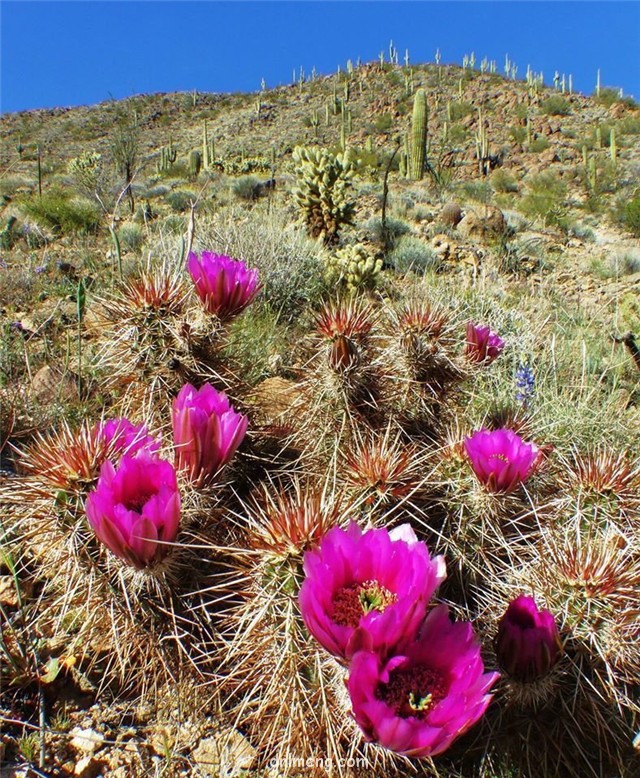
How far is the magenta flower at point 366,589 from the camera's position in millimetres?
1097

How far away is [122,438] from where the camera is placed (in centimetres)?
168

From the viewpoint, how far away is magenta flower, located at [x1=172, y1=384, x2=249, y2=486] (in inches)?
62.4

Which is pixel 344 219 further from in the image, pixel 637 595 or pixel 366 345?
pixel 637 595

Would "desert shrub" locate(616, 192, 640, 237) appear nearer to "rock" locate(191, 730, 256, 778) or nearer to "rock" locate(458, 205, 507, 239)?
"rock" locate(458, 205, 507, 239)

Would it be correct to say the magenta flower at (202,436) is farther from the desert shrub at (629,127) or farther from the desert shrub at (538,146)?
the desert shrub at (629,127)

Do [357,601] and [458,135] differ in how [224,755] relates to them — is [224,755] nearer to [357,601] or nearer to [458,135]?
[357,601]

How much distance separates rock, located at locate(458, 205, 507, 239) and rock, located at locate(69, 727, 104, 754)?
29.8 feet

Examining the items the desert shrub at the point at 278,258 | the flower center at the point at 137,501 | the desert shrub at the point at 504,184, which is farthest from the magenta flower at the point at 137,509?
the desert shrub at the point at 504,184

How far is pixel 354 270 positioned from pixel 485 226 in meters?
5.33

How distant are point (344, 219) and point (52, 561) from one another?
21.3 ft

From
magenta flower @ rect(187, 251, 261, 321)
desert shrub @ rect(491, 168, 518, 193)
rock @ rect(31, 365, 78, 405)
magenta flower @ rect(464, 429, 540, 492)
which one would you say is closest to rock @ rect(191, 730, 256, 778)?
magenta flower @ rect(464, 429, 540, 492)

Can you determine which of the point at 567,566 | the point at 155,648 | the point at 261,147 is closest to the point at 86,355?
the point at 155,648

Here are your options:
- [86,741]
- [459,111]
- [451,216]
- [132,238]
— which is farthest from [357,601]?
[459,111]

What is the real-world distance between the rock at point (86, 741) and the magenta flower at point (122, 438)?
76 cm
